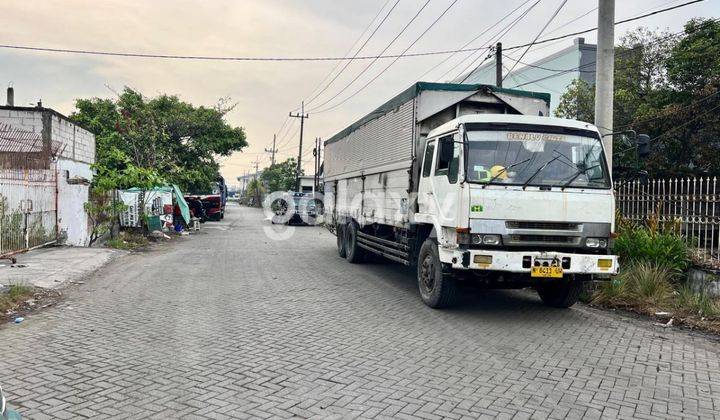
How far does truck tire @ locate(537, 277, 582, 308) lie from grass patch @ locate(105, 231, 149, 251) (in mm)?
12310

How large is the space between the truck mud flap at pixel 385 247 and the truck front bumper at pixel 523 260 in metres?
2.34

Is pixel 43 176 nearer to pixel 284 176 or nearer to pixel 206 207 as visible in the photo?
pixel 206 207

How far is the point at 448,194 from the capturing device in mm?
7230

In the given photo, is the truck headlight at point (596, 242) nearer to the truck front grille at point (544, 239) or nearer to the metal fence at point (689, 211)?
the truck front grille at point (544, 239)

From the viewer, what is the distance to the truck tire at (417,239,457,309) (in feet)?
24.5

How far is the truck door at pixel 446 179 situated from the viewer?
7062 millimetres

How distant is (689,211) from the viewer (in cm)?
923

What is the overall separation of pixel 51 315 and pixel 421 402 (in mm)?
5441

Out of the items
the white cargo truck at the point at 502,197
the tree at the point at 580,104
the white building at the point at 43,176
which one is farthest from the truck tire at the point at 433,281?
the tree at the point at 580,104

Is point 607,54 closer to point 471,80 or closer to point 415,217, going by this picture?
point 415,217

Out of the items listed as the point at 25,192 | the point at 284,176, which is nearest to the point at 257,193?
the point at 284,176

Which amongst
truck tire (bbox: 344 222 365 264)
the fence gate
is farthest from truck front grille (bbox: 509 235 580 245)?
the fence gate

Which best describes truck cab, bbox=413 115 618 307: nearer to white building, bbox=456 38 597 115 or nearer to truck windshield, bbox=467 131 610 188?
truck windshield, bbox=467 131 610 188

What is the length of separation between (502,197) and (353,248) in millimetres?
6575
